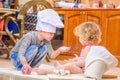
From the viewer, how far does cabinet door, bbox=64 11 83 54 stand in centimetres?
484

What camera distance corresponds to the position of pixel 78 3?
5328mm

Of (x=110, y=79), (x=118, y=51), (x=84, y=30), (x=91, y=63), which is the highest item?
(x=84, y=30)

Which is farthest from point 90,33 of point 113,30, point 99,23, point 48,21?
point 99,23

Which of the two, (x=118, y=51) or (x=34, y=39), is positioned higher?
(x=34, y=39)

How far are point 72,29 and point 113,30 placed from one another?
0.69 metres

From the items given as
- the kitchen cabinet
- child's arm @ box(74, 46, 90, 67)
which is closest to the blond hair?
child's arm @ box(74, 46, 90, 67)

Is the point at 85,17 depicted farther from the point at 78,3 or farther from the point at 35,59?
the point at 35,59

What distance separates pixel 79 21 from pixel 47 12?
2.46 m

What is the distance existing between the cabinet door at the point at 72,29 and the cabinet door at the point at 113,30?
1.45 feet

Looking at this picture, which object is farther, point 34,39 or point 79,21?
point 79,21

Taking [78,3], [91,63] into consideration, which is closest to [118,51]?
[78,3]

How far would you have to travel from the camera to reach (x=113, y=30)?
14.8 ft

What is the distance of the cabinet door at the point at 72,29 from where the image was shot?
15.9ft

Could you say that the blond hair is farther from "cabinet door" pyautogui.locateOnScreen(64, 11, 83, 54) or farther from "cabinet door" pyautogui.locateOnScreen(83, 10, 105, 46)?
"cabinet door" pyautogui.locateOnScreen(64, 11, 83, 54)
